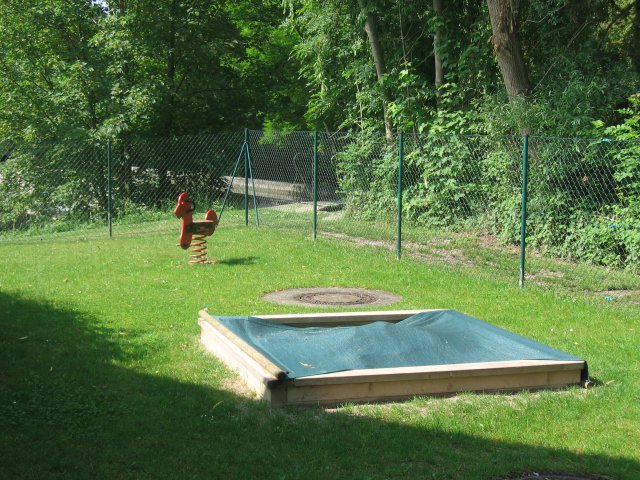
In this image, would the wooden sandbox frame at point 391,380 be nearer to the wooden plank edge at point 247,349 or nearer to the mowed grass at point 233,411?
the wooden plank edge at point 247,349

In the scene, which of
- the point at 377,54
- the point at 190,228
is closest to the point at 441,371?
the point at 190,228

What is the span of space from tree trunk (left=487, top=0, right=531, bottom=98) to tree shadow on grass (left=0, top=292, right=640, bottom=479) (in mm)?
10467

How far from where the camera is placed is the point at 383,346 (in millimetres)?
6609

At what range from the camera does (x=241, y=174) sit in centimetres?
1989

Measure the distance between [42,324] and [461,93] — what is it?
38.3 feet

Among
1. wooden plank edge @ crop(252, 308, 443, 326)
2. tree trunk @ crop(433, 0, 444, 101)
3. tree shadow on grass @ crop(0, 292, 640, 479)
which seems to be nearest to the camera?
tree shadow on grass @ crop(0, 292, 640, 479)

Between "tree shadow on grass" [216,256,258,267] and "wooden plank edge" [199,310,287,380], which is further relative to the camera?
"tree shadow on grass" [216,256,258,267]

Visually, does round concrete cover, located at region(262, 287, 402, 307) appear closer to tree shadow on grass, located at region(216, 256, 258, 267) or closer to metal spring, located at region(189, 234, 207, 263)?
tree shadow on grass, located at region(216, 256, 258, 267)

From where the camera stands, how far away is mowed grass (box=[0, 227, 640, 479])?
4.77 metres

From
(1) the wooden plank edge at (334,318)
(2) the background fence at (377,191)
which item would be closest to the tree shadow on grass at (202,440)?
(1) the wooden plank edge at (334,318)

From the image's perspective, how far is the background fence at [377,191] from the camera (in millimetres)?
12734

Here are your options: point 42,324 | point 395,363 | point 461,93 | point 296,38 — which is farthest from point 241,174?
point 395,363

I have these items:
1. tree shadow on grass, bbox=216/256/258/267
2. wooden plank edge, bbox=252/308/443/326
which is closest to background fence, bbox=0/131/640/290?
tree shadow on grass, bbox=216/256/258/267

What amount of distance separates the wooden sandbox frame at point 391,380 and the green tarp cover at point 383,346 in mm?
133
